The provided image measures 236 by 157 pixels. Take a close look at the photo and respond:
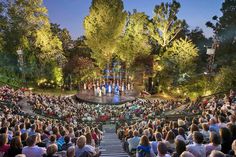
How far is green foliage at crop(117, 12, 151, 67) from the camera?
40253 millimetres

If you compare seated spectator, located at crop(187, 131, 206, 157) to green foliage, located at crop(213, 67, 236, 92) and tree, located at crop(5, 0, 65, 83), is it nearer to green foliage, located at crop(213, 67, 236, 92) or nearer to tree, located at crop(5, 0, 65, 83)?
green foliage, located at crop(213, 67, 236, 92)

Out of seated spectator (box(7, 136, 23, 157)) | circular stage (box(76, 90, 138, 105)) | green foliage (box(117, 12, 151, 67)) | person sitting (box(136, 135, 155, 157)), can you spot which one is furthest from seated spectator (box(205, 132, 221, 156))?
green foliage (box(117, 12, 151, 67))

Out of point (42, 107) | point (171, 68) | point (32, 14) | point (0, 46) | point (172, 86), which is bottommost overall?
point (42, 107)

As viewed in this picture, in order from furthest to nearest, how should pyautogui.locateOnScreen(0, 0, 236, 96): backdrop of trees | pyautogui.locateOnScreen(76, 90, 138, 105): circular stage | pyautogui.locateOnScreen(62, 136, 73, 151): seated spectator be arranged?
pyautogui.locateOnScreen(0, 0, 236, 96): backdrop of trees < pyautogui.locateOnScreen(76, 90, 138, 105): circular stage < pyautogui.locateOnScreen(62, 136, 73, 151): seated spectator

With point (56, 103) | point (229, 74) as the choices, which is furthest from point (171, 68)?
point (56, 103)

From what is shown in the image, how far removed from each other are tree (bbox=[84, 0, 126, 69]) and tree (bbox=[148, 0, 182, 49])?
4449 millimetres

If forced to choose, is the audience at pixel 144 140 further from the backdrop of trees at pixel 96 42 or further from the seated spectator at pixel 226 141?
the backdrop of trees at pixel 96 42

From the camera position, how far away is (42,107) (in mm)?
21297

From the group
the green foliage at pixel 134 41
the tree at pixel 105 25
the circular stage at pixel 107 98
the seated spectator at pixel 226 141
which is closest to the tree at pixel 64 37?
the tree at pixel 105 25

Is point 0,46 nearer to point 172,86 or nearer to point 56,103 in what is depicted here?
point 56,103

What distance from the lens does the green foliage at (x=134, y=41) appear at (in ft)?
132

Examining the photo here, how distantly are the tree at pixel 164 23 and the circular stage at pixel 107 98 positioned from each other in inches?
362

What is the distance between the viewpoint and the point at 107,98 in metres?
32.9

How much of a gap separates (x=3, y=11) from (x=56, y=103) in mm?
21301
